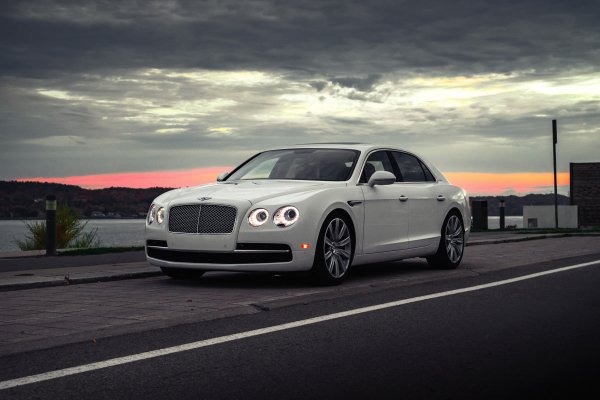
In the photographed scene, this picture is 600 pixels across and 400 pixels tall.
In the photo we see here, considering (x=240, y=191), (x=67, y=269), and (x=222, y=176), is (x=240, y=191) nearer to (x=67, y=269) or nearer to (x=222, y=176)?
(x=222, y=176)

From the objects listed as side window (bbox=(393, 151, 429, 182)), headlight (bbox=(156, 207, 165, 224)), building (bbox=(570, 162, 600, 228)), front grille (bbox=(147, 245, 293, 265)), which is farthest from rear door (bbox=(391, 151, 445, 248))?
Answer: building (bbox=(570, 162, 600, 228))

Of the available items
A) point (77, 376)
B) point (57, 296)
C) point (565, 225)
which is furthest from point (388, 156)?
point (565, 225)

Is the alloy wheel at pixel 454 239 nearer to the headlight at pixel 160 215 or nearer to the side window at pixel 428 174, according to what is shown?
the side window at pixel 428 174

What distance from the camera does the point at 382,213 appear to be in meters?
10.8

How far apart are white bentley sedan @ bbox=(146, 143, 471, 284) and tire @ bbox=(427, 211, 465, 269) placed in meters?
0.03

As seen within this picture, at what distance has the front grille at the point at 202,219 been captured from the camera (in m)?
9.45

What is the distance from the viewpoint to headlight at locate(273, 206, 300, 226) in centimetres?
934

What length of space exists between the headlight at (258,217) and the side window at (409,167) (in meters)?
2.94

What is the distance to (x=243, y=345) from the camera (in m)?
6.17

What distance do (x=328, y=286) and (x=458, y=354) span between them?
3.93 metres

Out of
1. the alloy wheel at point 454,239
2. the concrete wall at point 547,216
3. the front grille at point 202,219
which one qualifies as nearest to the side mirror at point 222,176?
the front grille at point 202,219

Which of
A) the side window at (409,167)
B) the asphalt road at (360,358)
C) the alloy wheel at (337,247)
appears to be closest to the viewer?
the asphalt road at (360,358)

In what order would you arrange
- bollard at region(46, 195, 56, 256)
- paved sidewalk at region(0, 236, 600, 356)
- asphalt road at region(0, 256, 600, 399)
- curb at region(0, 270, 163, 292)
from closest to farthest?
asphalt road at region(0, 256, 600, 399) < paved sidewalk at region(0, 236, 600, 356) < curb at region(0, 270, 163, 292) < bollard at region(46, 195, 56, 256)

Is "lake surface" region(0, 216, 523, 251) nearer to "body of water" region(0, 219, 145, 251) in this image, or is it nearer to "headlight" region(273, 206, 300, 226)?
"body of water" region(0, 219, 145, 251)
